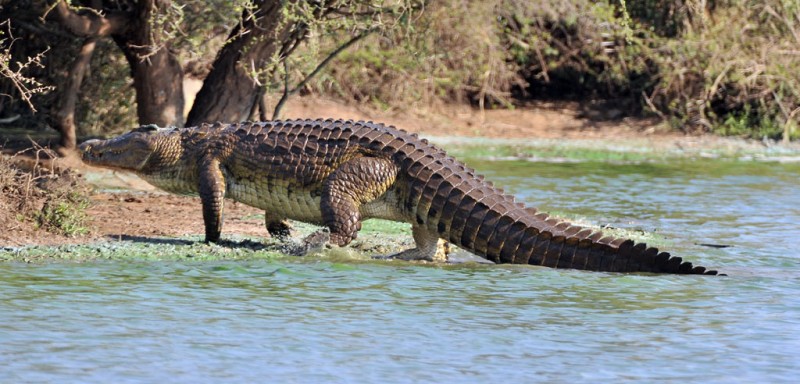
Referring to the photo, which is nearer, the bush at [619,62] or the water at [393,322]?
the water at [393,322]

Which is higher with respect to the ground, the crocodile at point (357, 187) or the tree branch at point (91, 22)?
the tree branch at point (91, 22)

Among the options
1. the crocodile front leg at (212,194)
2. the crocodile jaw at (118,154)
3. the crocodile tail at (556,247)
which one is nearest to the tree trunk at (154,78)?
the crocodile jaw at (118,154)

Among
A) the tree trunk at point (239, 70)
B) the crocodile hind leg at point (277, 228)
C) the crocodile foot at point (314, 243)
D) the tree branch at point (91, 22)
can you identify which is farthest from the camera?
the tree trunk at point (239, 70)

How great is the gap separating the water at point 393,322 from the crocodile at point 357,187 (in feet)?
0.66

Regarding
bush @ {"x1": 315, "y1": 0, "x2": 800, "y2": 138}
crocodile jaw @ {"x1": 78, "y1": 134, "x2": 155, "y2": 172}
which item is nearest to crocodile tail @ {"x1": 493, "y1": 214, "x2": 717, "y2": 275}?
crocodile jaw @ {"x1": 78, "y1": 134, "x2": 155, "y2": 172}

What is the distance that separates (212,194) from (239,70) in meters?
4.38

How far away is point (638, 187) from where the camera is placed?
47.3ft

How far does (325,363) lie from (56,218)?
4.09m

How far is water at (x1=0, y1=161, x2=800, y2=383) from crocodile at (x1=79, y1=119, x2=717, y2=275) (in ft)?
0.66

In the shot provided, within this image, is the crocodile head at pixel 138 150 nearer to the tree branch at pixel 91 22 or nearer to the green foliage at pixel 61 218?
the green foliage at pixel 61 218

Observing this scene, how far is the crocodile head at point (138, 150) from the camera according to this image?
9195 mm

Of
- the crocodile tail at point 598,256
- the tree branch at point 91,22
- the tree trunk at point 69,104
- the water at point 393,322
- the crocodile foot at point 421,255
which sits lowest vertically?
the water at point 393,322

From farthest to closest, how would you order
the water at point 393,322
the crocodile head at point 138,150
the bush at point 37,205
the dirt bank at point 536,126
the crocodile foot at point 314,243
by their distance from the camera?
1. the dirt bank at point 536,126
2. the crocodile head at point 138,150
3. the bush at point 37,205
4. the crocodile foot at point 314,243
5. the water at point 393,322

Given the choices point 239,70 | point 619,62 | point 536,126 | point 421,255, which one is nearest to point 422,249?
point 421,255
